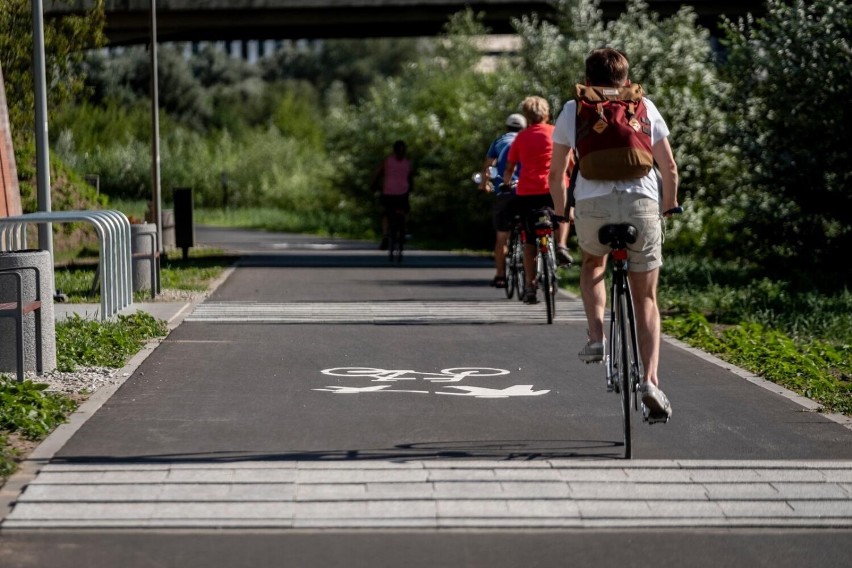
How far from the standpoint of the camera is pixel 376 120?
42.6 meters

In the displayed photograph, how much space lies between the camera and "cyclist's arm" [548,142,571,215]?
780 cm

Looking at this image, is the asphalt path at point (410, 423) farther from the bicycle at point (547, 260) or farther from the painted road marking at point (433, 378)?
the bicycle at point (547, 260)

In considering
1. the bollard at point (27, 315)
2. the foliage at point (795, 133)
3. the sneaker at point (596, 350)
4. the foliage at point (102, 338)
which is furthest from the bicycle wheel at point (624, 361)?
the foliage at point (795, 133)

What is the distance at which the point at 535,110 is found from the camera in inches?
574

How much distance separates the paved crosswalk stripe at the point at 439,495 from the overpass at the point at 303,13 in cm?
2907

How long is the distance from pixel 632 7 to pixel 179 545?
80.7 feet

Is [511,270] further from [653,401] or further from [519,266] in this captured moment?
[653,401]

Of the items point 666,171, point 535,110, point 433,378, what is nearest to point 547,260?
point 535,110

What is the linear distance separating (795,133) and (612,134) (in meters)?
14.9

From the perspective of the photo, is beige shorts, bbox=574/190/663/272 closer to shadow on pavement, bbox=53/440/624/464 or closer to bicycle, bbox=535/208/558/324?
shadow on pavement, bbox=53/440/624/464

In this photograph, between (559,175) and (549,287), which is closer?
(559,175)

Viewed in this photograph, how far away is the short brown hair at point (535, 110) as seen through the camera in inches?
574

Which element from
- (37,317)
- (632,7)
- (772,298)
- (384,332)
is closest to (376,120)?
Result: (632,7)

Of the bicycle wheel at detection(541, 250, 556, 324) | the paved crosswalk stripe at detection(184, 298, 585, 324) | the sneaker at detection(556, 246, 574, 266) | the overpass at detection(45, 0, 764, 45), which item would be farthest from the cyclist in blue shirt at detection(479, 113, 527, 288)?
the overpass at detection(45, 0, 764, 45)
